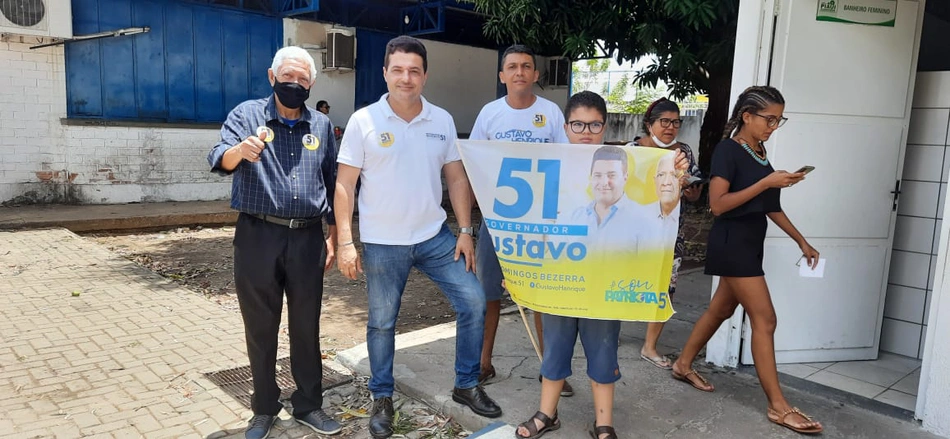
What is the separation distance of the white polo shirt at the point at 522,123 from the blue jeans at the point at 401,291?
644mm

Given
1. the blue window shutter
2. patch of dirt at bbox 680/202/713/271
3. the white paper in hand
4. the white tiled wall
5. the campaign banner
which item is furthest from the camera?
the blue window shutter

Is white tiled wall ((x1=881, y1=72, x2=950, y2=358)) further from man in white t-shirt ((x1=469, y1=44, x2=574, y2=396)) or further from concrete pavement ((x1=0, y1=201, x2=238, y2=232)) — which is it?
concrete pavement ((x1=0, y1=201, x2=238, y2=232))

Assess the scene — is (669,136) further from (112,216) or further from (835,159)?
(112,216)

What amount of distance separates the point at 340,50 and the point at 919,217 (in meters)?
9.90

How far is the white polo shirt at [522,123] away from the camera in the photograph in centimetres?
363

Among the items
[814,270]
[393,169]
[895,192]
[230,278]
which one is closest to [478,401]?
[393,169]

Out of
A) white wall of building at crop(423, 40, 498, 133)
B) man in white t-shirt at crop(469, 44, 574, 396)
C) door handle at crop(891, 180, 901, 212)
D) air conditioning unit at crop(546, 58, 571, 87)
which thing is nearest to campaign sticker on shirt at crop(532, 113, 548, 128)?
man in white t-shirt at crop(469, 44, 574, 396)

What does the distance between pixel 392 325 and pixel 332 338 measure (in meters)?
1.85

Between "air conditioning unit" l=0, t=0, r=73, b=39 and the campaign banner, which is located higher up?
"air conditioning unit" l=0, t=0, r=73, b=39

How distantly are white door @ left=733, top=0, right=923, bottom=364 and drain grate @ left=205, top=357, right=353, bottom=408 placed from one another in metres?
2.58

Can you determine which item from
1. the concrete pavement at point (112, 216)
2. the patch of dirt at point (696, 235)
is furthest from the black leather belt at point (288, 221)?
the concrete pavement at point (112, 216)

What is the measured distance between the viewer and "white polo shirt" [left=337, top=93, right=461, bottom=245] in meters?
3.11

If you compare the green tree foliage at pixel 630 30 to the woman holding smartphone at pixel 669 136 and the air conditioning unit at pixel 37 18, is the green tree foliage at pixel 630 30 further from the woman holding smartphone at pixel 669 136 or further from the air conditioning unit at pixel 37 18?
the air conditioning unit at pixel 37 18

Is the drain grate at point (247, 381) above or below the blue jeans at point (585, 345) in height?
below
